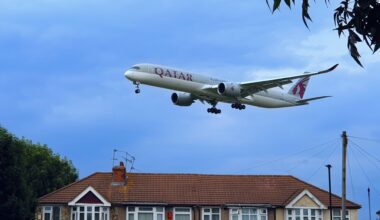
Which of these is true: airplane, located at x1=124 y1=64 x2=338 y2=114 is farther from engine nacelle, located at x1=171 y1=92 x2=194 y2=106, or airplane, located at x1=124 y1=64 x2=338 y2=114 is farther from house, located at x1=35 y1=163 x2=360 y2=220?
house, located at x1=35 y1=163 x2=360 y2=220

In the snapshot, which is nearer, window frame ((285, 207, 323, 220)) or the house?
the house

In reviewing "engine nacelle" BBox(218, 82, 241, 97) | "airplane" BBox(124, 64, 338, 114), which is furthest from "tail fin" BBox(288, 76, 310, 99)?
"engine nacelle" BBox(218, 82, 241, 97)

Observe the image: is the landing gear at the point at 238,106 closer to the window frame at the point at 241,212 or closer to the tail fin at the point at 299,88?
the window frame at the point at 241,212

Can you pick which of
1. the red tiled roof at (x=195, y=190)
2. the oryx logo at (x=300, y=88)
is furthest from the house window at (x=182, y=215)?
the oryx logo at (x=300, y=88)

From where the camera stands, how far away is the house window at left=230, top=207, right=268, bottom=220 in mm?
59625

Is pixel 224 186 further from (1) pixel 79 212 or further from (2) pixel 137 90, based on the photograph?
(2) pixel 137 90

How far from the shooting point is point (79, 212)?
58.9m

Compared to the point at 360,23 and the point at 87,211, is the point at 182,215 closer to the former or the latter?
the point at 87,211

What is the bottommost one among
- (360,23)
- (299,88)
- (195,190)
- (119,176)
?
(360,23)

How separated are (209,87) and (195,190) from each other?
375 inches

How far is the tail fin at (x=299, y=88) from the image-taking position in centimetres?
7244

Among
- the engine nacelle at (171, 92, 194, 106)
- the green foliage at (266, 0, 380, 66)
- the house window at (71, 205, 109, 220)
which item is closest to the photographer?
the green foliage at (266, 0, 380, 66)

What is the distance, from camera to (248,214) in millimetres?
59906

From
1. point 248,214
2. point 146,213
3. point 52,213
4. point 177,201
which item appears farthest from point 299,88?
point 52,213
